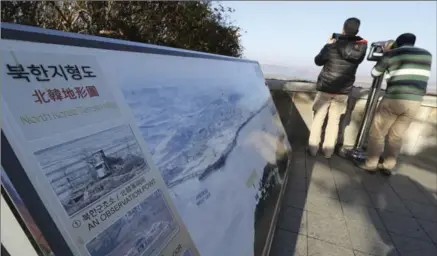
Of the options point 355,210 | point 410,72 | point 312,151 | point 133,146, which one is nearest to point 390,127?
point 410,72

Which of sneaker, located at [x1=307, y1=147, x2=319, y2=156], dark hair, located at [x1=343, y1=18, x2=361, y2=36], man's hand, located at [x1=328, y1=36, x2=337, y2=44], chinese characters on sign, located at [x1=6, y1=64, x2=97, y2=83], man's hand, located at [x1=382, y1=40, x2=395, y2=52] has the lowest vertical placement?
sneaker, located at [x1=307, y1=147, x2=319, y2=156]

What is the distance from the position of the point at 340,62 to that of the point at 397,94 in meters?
0.89

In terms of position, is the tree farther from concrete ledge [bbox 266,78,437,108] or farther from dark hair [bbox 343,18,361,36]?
dark hair [bbox 343,18,361,36]

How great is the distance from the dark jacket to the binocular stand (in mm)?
416

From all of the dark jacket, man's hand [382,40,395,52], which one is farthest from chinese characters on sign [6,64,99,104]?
man's hand [382,40,395,52]

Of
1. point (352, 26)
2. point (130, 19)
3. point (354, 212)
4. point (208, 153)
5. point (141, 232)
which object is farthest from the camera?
point (130, 19)

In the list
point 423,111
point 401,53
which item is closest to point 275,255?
point 401,53

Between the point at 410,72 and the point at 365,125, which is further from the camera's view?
the point at 365,125

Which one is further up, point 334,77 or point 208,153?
point 208,153

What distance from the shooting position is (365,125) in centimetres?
476

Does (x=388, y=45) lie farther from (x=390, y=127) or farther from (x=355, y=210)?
(x=355, y=210)

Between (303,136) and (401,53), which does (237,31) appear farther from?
(401,53)

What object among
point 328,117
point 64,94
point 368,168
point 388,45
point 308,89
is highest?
point 64,94

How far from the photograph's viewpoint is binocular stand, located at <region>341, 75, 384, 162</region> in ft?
15.0
